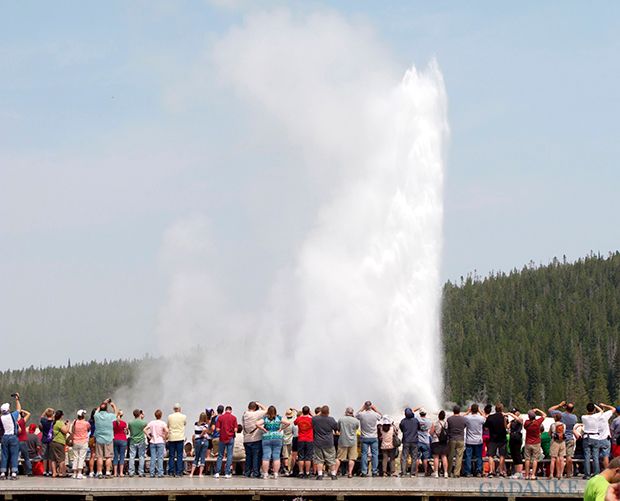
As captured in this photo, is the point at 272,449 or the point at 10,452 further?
the point at 272,449

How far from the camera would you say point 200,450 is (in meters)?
25.2

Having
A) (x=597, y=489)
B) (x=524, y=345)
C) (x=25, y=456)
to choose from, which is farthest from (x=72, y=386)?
(x=597, y=489)

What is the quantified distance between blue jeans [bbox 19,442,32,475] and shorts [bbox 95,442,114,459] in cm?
180

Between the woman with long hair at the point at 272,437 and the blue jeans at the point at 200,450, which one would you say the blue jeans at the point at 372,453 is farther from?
the blue jeans at the point at 200,450

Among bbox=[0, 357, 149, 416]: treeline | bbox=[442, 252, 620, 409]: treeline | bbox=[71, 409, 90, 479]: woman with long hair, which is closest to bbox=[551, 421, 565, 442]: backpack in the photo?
bbox=[71, 409, 90, 479]: woman with long hair

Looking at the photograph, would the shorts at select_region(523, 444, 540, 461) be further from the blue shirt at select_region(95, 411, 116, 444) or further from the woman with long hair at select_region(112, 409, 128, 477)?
the blue shirt at select_region(95, 411, 116, 444)

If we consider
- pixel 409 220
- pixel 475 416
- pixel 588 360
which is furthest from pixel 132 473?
pixel 588 360

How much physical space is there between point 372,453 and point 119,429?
555 cm

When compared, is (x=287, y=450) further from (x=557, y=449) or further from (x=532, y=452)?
(x=557, y=449)

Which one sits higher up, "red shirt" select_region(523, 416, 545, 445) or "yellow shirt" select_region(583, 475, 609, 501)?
"red shirt" select_region(523, 416, 545, 445)

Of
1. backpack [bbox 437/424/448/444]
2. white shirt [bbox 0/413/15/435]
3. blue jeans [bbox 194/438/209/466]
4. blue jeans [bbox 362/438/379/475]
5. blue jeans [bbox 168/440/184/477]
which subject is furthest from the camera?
blue jeans [bbox 168/440/184/477]

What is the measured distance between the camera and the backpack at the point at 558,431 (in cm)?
2397

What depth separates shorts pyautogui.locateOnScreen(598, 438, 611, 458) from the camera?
24.0 meters

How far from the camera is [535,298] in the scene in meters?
151
